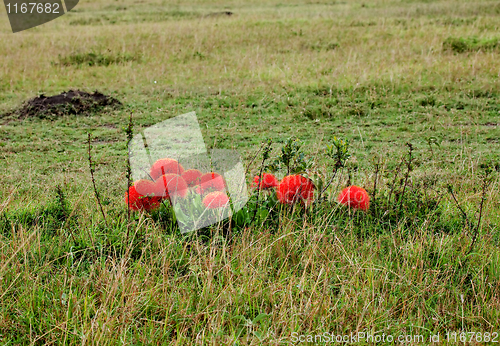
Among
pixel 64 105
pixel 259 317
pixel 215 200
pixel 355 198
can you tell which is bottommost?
pixel 64 105

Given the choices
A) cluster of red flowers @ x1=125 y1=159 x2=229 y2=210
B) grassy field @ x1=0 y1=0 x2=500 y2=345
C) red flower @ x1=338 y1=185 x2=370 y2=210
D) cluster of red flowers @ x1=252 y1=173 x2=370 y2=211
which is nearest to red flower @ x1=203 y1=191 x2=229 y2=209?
cluster of red flowers @ x1=125 y1=159 x2=229 y2=210

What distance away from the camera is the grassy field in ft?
6.44

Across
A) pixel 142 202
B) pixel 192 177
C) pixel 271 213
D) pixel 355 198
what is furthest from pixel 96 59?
pixel 355 198

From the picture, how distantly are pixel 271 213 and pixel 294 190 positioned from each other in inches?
8.2

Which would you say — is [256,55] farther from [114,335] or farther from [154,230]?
[114,335]

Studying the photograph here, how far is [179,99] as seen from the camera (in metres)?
8.09

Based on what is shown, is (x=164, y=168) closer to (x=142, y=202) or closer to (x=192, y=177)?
(x=192, y=177)

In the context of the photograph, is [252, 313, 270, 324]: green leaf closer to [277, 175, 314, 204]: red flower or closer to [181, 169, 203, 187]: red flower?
[277, 175, 314, 204]: red flower

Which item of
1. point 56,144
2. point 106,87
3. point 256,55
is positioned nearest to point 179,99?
point 106,87

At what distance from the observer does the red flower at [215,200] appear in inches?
101

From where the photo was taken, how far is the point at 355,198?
2.77 meters

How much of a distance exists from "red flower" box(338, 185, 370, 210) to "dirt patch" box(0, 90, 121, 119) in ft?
19.2

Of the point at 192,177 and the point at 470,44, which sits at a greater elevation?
the point at 192,177

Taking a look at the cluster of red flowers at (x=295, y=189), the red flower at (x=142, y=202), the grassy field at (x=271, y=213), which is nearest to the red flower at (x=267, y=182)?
the cluster of red flowers at (x=295, y=189)
